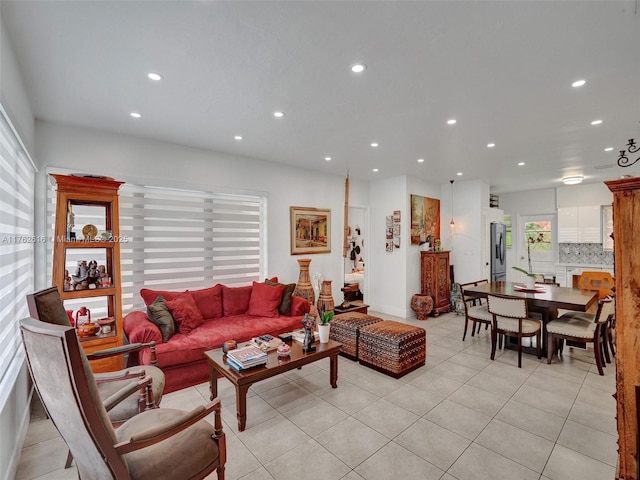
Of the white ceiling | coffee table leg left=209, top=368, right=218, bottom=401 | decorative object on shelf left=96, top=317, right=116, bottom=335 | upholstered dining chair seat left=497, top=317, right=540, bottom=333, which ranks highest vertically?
the white ceiling

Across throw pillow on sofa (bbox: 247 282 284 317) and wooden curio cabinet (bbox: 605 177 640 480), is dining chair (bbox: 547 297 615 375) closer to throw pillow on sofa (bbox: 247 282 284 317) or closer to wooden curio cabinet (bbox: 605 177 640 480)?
wooden curio cabinet (bbox: 605 177 640 480)

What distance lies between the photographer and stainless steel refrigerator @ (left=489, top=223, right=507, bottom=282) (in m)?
6.79

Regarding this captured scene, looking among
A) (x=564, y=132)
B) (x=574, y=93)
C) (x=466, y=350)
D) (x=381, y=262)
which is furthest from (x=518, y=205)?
(x=574, y=93)

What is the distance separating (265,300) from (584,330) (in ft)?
13.0

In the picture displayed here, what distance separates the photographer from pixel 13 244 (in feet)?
7.78

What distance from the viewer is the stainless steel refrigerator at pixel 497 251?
6785 millimetres

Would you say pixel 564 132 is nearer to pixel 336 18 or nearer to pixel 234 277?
pixel 336 18

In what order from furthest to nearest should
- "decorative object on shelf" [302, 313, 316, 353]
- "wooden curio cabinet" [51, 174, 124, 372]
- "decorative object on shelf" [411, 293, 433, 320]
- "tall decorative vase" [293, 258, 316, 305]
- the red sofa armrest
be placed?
"decorative object on shelf" [411, 293, 433, 320]
"tall decorative vase" [293, 258, 316, 305]
the red sofa armrest
"decorative object on shelf" [302, 313, 316, 353]
"wooden curio cabinet" [51, 174, 124, 372]

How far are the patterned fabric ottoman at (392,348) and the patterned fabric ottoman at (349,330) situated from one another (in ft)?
0.34

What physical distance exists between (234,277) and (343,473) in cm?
320

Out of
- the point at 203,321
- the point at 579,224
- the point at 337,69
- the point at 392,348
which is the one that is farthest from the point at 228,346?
the point at 579,224

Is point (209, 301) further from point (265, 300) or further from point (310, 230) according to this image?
point (310, 230)

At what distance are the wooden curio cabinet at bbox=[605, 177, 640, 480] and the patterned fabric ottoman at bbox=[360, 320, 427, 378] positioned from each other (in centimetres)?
195

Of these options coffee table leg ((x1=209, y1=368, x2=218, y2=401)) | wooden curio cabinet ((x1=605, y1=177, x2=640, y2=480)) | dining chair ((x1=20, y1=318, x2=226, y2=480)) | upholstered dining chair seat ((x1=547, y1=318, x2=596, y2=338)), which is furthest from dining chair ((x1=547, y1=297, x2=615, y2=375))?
dining chair ((x1=20, y1=318, x2=226, y2=480))
